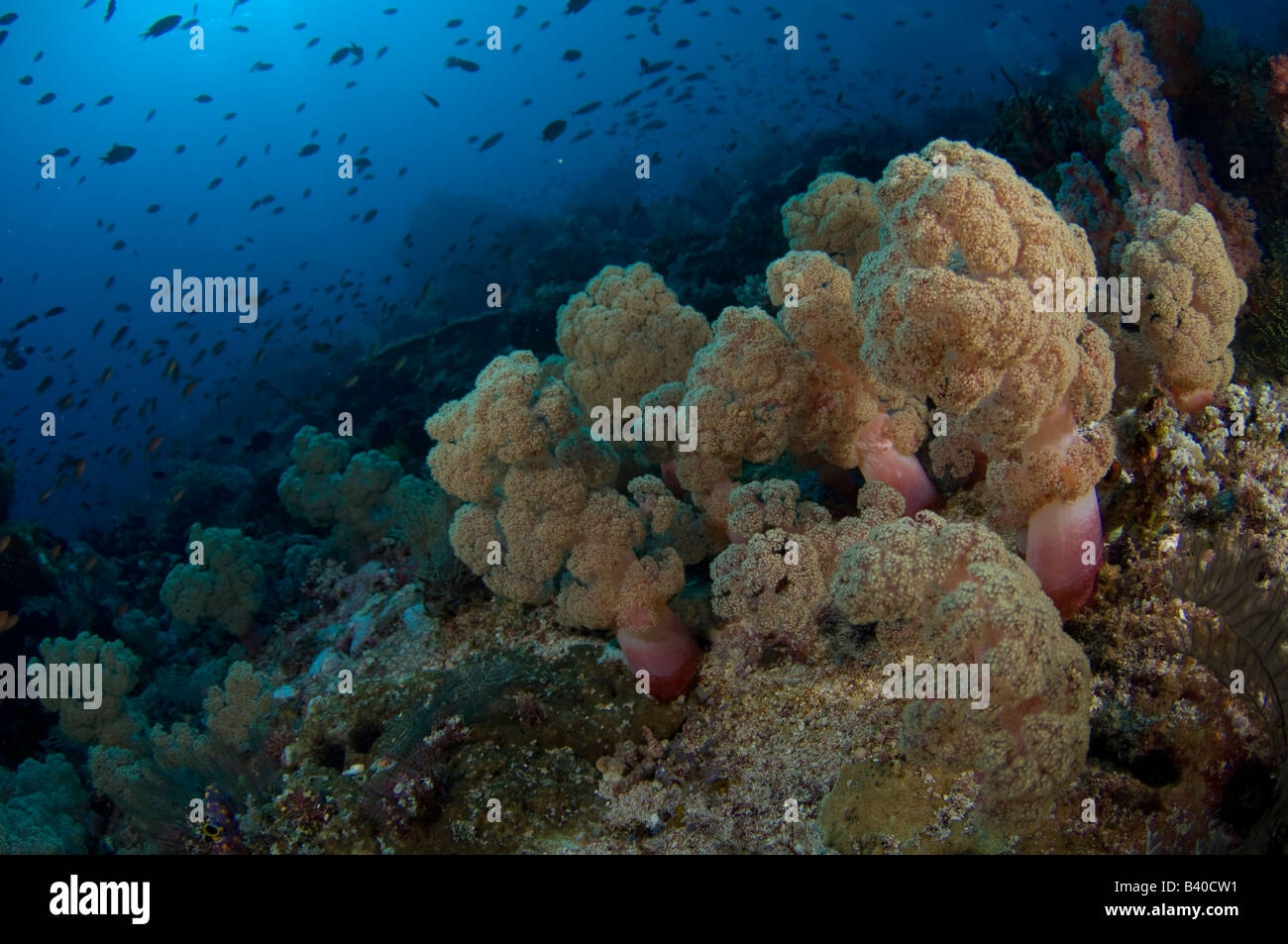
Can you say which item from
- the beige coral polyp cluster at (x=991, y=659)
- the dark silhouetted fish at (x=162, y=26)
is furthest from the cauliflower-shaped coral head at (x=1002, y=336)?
the dark silhouetted fish at (x=162, y=26)

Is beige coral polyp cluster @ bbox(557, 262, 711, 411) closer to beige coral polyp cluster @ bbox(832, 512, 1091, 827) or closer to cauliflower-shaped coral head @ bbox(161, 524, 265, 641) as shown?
beige coral polyp cluster @ bbox(832, 512, 1091, 827)

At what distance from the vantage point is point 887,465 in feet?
14.0

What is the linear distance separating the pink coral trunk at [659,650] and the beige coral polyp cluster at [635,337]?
2.11 metres

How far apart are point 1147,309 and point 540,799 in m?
4.56

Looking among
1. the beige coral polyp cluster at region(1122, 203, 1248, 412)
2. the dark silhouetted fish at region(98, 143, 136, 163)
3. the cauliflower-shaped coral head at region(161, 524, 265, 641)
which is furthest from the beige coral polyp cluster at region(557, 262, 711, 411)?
the dark silhouetted fish at region(98, 143, 136, 163)

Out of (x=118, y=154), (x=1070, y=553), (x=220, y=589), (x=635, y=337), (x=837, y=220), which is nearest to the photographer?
(x=1070, y=553)

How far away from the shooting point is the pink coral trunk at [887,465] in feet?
13.9

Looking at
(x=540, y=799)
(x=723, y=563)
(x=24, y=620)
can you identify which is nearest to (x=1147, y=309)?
(x=723, y=563)

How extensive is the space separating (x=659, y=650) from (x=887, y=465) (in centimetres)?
197

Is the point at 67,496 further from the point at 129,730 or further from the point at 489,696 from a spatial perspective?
the point at 489,696

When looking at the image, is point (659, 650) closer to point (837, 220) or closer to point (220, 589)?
point (837, 220)

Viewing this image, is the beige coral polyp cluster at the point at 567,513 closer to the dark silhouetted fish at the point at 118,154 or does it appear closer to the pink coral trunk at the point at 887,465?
the pink coral trunk at the point at 887,465

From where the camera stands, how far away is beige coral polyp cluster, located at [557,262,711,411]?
5609 mm

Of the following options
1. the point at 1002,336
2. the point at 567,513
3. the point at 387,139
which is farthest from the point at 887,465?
the point at 387,139
